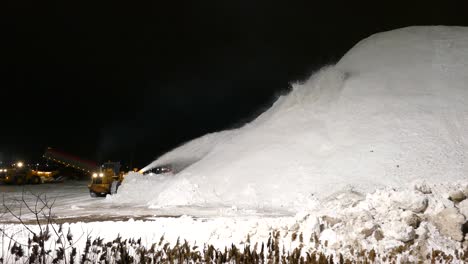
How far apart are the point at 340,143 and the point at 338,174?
1.97 meters

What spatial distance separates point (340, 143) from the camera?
15281 millimetres

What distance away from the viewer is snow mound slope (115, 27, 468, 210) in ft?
44.2

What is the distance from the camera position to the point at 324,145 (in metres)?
15.4

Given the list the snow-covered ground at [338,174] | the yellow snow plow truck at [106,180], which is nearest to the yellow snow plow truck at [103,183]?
the yellow snow plow truck at [106,180]

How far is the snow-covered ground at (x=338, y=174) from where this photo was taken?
7.35m

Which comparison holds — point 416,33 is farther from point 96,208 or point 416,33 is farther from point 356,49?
point 96,208

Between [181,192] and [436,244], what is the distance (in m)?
9.29

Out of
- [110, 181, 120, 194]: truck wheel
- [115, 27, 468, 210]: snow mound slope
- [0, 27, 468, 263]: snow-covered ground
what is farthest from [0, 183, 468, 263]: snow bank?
[110, 181, 120, 194]: truck wheel

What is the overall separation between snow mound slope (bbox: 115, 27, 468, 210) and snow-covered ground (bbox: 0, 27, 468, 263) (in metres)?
0.05

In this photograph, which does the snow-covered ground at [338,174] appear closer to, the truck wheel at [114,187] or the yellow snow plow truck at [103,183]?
the truck wheel at [114,187]

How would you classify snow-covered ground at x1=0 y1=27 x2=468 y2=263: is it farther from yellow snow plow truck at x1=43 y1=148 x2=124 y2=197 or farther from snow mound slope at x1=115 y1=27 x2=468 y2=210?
yellow snow plow truck at x1=43 y1=148 x2=124 y2=197

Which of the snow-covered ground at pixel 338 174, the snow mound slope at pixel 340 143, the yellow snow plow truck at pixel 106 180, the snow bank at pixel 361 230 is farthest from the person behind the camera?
the yellow snow plow truck at pixel 106 180

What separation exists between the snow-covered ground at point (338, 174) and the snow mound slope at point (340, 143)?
50 millimetres

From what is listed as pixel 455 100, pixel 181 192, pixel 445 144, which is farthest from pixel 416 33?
pixel 181 192
